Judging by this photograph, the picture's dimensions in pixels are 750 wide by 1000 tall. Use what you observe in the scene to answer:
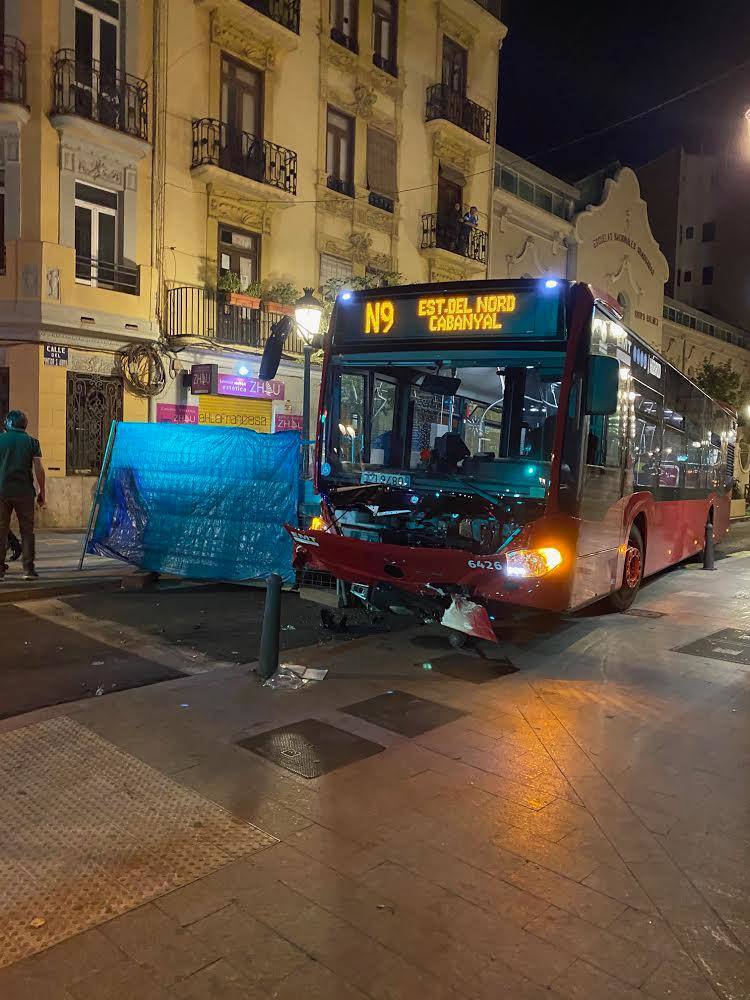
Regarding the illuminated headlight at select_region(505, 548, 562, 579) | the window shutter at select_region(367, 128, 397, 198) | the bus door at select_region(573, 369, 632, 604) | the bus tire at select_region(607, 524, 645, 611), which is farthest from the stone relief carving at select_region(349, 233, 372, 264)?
the illuminated headlight at select_region(505, 548, 562, 579)

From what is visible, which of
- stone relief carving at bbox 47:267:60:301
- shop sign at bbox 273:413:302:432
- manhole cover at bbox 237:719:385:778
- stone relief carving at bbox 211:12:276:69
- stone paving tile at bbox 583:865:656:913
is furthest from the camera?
shop sign at bbox 273:413:302:432

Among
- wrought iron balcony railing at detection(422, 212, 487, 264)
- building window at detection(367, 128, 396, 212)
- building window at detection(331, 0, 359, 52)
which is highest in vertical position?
building window at detection(331, 0, 359, 52)

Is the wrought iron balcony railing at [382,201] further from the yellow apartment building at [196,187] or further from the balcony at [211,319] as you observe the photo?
the balcony at [211,319]

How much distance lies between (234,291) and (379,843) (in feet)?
52.9

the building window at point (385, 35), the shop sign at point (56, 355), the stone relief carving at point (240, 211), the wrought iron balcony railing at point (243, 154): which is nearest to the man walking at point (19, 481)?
the shop sign at point (56, 355)

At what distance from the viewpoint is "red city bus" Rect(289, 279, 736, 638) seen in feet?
20.5

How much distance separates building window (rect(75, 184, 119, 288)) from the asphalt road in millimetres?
9221

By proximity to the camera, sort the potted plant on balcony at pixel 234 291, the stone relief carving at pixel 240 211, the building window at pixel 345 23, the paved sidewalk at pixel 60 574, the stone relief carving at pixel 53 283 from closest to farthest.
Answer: the paved sidewalk at pixel 60 574
the stone relief carving at pixel 53 283
the potted plant on balcony at pixel 234 291
the stone relief carving at pixel 240 211
the building window at pixel 345 23

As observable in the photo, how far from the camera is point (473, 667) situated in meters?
6.54

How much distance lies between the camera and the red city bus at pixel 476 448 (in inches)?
246

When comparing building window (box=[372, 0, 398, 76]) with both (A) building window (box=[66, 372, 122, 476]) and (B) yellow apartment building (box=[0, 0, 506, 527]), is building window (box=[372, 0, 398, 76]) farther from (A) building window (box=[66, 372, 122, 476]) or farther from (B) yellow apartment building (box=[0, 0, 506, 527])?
(A) building window (box=[66, 372, 122, 476])

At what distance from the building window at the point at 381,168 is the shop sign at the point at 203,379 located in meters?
8.12

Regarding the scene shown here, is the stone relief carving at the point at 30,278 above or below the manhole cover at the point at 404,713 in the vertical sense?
above

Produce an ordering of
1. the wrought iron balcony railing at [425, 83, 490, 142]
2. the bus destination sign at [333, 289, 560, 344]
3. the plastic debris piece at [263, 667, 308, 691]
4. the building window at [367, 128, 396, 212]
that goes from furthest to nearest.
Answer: the wrought iron balcony railing at [425, 83, 490, 142]
the building window at [367, 128, 396, 212]
the bus destination sign at [333, 289, 560, 344]
the plastic debris piece at [263, 667, 308, 691]
